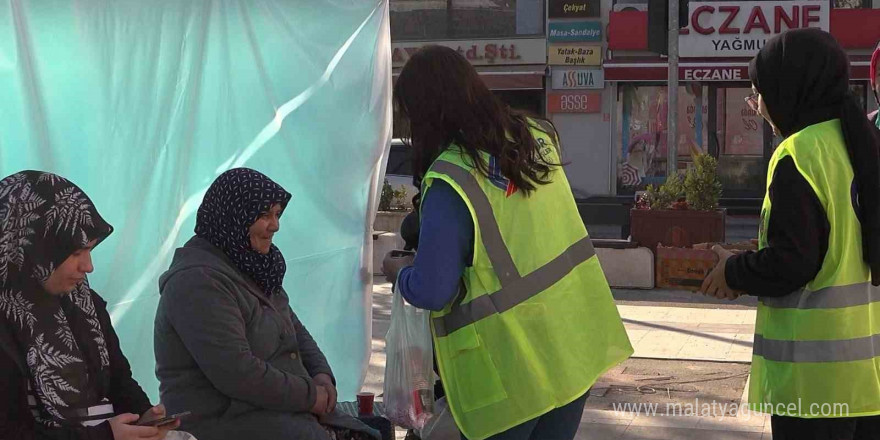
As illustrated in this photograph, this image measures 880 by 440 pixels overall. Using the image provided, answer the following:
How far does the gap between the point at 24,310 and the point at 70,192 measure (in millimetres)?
309

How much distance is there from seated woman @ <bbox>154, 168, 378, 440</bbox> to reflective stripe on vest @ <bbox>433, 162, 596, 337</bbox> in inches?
29.3

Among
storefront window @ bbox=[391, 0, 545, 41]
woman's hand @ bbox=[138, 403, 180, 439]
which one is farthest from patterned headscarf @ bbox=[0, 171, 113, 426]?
storefront window @ bbox=[391, 0, 545, 41]

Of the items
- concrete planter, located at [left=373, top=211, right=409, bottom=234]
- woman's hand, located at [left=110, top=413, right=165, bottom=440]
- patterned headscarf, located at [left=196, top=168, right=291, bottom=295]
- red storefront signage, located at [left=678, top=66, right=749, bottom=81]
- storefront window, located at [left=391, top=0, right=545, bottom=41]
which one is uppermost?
storefront window, located at [left=391, top=0, right=545, bottom=41]

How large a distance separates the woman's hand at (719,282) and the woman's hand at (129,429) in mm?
1589

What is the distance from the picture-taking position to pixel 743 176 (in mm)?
21484

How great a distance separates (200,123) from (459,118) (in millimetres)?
1667

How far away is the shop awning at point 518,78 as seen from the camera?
70.2ft

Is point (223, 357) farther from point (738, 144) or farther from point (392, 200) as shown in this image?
point (738, 144)

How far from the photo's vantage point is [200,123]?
4324mm

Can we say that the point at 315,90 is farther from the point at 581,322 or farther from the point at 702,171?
the point at 702,171

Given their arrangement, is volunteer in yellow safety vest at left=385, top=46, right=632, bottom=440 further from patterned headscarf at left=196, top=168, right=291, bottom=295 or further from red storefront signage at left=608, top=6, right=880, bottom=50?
red storefront signage at left=608, top=6, right=880, bottom=50

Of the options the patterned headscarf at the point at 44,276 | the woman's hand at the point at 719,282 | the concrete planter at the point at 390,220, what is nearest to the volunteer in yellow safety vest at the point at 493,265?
the woman's hand at the point at 719,282

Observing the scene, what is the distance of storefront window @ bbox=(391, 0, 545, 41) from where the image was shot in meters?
21.9

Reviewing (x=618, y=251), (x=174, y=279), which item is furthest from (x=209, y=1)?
(x=618, y=251)
